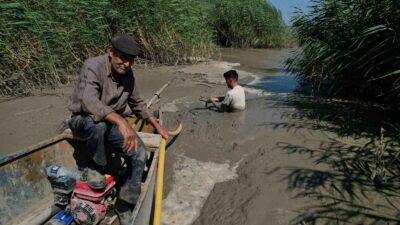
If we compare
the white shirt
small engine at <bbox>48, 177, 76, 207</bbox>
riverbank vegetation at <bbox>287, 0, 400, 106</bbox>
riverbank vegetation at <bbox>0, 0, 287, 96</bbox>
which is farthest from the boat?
riverbank vegetation at <bbox>0, 0, 287, 96</bbox>

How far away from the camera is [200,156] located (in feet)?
16.3

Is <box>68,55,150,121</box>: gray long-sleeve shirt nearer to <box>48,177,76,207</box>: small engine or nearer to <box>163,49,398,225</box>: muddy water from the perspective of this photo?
<box>48,177,76,207</box>: small engine

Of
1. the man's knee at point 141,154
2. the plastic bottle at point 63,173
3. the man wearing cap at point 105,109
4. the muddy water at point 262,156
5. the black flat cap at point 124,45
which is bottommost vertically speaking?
the muddy water at point 262,156

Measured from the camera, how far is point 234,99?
Answer: 6711 millimetres

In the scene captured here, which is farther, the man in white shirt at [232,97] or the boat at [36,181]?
the man in white shirt at [232,97]

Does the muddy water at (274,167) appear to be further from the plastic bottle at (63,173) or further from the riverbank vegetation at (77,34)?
the riverbank vegetation at (77,34)

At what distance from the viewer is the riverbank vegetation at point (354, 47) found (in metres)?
5.82

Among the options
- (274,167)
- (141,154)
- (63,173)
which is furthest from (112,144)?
(274,167)

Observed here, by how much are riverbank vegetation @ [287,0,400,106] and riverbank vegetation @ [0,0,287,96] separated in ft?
13.4

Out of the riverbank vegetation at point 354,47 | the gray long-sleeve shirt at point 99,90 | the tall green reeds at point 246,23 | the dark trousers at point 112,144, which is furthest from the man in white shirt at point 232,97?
the tall green reeds at point 246,23

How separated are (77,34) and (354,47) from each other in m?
6.07

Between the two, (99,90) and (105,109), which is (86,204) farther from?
(99,90)

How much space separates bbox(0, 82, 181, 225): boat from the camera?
10.5ft

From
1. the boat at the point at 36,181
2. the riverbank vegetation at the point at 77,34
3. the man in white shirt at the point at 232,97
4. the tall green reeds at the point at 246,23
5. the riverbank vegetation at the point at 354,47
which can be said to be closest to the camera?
the boat at the point at 36,181
